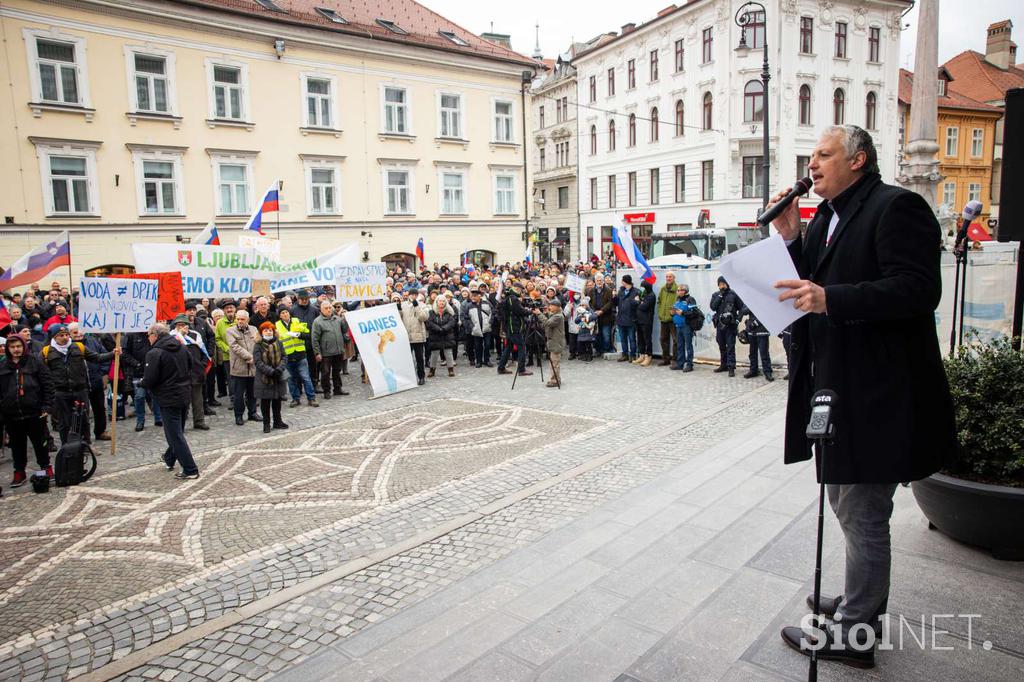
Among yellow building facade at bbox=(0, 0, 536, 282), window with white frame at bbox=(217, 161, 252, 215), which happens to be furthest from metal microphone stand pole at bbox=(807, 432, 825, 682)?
window with white frame at bbox=(217, 161, 252, 215)

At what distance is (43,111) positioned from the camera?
2272 centimetres

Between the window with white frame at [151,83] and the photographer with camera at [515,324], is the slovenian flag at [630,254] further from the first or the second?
the window with white frame at [151,83]

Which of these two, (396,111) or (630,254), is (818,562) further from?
(396,111)

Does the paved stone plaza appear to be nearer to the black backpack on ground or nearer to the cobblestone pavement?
the cobblestone pavement

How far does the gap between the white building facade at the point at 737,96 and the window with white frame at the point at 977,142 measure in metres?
15.8

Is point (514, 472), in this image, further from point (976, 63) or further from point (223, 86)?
point (976, 63)

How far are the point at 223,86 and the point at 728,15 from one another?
2757 cm

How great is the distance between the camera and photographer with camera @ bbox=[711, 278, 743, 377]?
13.7 m

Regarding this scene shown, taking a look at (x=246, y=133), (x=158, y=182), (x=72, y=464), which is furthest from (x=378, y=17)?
(x=72, y=464)

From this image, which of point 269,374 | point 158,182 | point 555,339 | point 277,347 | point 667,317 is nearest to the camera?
point 269,374

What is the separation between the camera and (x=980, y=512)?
426 cm

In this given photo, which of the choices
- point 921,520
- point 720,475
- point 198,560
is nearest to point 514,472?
point 720,475

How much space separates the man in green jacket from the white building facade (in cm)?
1859

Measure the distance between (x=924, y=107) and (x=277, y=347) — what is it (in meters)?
11.4
